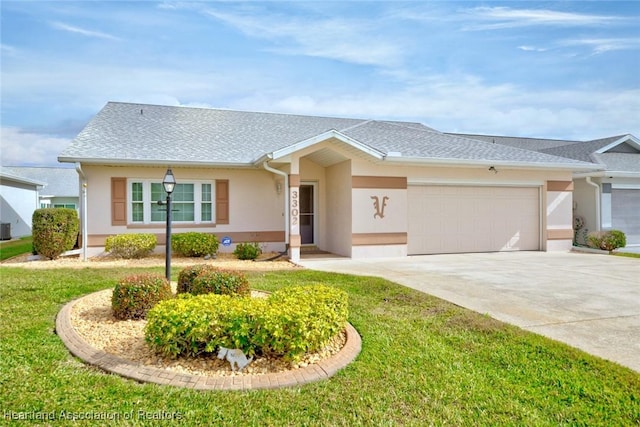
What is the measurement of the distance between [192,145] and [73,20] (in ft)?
16.0

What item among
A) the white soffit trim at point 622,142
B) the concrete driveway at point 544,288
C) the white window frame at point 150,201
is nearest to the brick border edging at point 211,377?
the concrete driveway at point 544,288

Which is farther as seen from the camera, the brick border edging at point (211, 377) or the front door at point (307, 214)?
the front door at point (307, 214)

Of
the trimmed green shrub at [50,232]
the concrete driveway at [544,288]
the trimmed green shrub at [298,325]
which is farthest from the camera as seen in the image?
the trimmed green shrub at [50,232]

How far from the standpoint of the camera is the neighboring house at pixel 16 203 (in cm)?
1938

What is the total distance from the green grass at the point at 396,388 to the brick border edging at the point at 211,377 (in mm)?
93

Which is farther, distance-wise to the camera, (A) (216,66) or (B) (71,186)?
(B) (71,186)

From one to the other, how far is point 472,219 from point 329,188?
196 inches

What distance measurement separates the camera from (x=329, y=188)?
13828 mm

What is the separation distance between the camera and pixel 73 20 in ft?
31.7

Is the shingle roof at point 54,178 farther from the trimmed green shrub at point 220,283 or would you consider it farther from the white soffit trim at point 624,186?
the white soffit trim at point 624,186

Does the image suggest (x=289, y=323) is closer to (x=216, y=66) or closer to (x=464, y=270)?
(x=464, y=270)

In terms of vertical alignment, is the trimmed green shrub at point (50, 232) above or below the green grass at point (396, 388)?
above

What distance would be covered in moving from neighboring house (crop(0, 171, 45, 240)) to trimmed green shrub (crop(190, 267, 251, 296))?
18272mm

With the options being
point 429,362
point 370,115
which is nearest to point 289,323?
point 429,362
